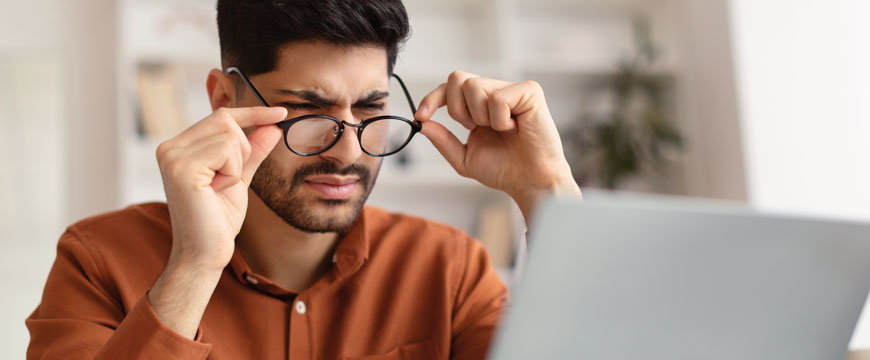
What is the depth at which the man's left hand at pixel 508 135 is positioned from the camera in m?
1.06

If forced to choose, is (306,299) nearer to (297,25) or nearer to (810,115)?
(297,25)

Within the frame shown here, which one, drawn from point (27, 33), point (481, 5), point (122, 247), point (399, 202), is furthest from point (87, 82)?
point (122, 247)

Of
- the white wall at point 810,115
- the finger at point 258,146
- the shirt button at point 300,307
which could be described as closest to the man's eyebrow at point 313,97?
the finger at point 258,146

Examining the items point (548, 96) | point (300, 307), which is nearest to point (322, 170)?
point (300, 307)

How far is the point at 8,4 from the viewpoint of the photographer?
2922 mm

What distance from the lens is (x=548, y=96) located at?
319 cm

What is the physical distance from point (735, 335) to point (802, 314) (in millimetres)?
78

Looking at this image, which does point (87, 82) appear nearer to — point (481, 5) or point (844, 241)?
point (481, 5)

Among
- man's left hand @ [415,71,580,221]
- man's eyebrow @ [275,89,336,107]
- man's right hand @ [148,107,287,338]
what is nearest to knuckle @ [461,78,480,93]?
man's left hand @ [415,71,580,221]

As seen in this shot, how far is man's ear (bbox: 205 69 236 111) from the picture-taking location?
1.28 metres

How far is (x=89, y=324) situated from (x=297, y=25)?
590 millimetres

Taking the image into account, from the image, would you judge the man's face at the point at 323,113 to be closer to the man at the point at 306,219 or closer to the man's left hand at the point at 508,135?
the man at the point at 306,219

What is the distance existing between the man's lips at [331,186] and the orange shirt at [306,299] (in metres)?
0.11

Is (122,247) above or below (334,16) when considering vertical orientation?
below
